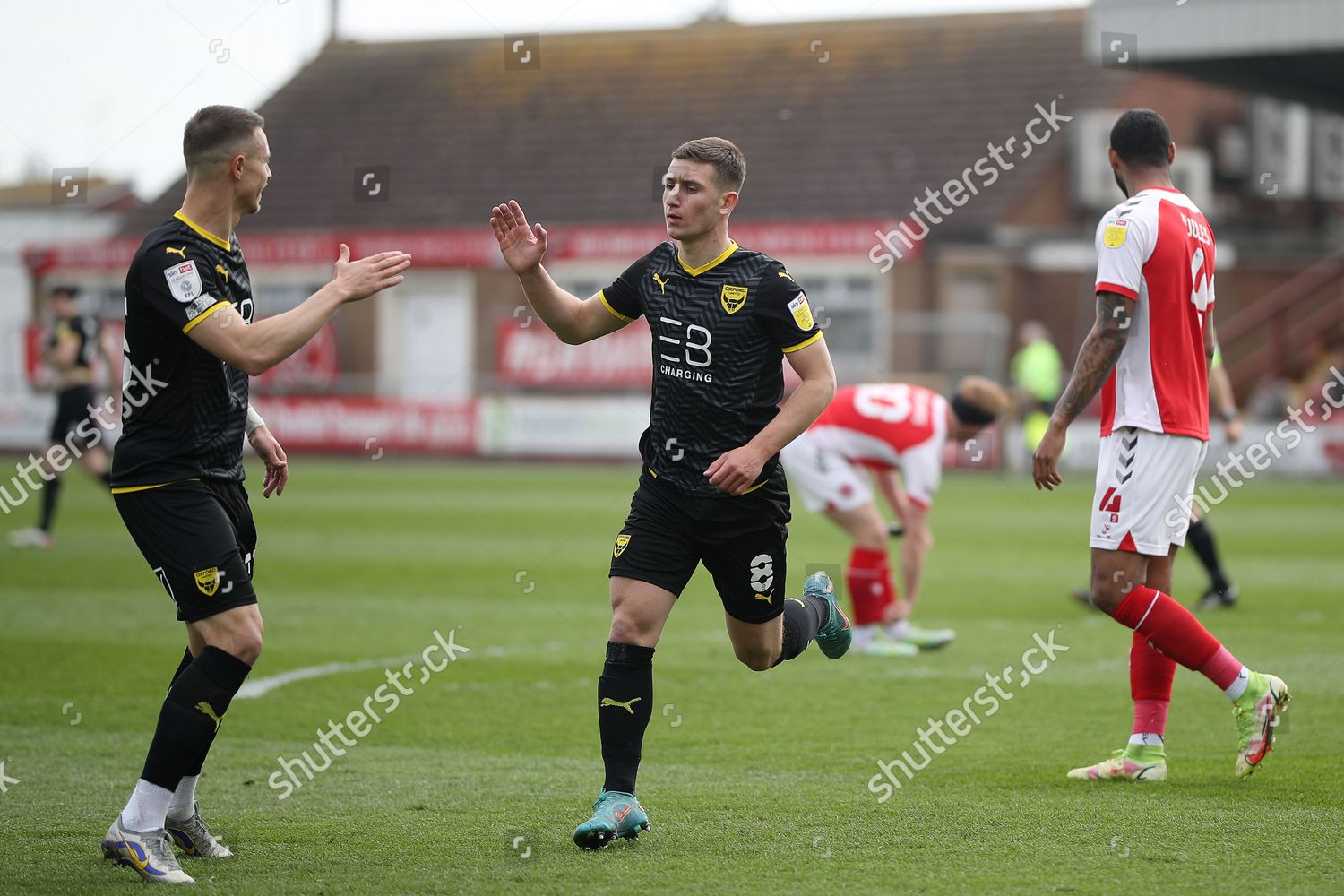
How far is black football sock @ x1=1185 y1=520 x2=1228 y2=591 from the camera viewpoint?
1033 cm

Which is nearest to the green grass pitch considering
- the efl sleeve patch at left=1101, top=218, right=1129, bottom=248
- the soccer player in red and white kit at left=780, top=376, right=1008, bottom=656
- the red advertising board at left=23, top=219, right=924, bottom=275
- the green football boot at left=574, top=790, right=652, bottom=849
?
the green football boot at left=574, top=790, right=652, bottom=849

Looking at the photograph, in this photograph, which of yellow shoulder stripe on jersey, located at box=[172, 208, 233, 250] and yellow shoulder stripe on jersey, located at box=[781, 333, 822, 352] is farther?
yellow shoulder stripe on jersey, located at box=[781, 333, 822, 352]

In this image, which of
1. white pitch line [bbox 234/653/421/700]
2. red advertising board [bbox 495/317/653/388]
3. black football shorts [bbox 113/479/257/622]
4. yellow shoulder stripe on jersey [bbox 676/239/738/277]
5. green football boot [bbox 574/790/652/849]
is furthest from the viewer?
red advertising board [bbox 495/317/653/388]

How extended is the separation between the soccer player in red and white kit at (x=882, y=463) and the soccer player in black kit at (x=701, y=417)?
4.03 metres

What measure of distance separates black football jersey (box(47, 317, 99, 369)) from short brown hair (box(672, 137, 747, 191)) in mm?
10973

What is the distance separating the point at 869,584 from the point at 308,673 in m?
3.18

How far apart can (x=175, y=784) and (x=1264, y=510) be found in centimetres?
1672

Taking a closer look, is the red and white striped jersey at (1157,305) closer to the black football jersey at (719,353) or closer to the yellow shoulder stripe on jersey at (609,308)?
the black football jersey at (719,353)

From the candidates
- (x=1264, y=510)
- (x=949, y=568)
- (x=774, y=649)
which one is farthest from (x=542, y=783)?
A: (x=1264, y=510)

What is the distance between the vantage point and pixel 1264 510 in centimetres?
1897

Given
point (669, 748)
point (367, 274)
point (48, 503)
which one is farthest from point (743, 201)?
point (367, 274)

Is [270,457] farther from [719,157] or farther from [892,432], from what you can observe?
[892,432]

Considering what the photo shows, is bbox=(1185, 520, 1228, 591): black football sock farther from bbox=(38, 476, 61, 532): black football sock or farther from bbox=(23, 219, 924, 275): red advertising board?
bbox=(23, 219, 924, 275): red advertising board

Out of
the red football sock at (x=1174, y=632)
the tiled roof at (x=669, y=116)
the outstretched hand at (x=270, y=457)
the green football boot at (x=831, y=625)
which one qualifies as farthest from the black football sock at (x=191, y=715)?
the tiled roof at (x=669, y=116)
